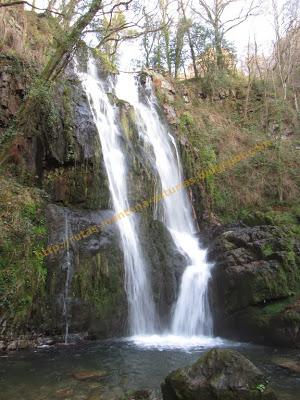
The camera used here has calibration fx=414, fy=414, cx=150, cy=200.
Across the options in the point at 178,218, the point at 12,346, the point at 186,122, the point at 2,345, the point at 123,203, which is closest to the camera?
the point at 2,345

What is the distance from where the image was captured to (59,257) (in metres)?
9.12

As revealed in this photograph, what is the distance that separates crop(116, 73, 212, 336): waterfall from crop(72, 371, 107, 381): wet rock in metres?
3.60

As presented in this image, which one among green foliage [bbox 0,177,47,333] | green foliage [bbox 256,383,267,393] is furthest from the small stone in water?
green foliage [bbox 0,177,47,333]

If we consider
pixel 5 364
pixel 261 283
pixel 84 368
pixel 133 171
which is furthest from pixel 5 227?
pixel 261 283

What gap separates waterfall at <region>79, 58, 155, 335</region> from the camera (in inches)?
392

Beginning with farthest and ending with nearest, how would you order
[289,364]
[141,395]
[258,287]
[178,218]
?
[178,218] → [258,287] → [289,364] → [141,395]

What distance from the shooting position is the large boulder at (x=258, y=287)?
9250 millimetres

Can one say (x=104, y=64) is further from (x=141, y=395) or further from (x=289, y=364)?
(x=141, y=395)

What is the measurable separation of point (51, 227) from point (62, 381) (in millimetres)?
3939

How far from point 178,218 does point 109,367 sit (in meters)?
7.69

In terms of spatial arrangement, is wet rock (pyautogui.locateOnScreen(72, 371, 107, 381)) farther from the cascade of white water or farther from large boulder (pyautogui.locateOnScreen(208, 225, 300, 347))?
large boulder (pyautogui.locateOnScreen(208, 225, 300, 347))

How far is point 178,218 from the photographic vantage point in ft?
46.7

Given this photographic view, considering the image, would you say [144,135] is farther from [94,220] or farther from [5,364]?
[5,364]

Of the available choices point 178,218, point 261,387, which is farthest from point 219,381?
point 178,218
